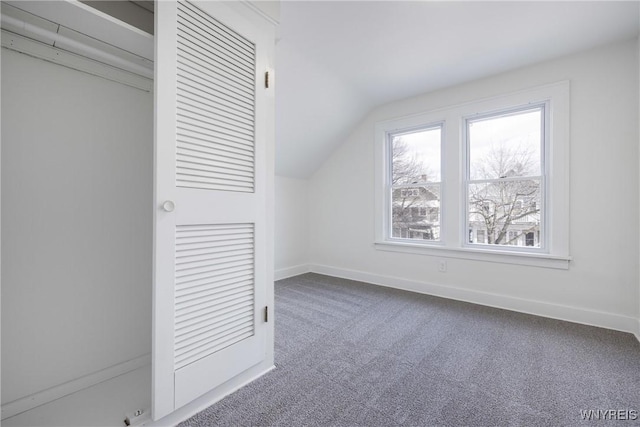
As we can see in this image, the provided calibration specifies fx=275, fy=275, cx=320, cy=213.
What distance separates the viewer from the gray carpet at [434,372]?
4.31 ft

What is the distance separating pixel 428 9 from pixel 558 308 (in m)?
2.71

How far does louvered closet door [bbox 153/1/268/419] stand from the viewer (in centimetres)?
116

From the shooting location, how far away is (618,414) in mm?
1327

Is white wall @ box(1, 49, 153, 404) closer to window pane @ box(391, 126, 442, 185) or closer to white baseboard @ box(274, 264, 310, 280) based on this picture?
white baseboard @ box(274, 264, 310, 280)

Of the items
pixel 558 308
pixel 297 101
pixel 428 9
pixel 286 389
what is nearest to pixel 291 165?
pixel 297 101

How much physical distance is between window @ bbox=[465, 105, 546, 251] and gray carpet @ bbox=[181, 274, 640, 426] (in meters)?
0.86

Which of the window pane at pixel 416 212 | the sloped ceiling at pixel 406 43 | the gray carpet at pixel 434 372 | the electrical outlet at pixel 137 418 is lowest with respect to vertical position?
the gray carpet at pixel 434 372

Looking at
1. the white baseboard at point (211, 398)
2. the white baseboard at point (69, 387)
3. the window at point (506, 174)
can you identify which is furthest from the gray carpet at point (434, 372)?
the window at point (506, 174)

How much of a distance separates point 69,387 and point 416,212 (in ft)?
10.7

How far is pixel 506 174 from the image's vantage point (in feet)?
9.09

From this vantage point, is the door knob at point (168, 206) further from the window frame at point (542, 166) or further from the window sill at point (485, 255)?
the window frame at point (542, 166)

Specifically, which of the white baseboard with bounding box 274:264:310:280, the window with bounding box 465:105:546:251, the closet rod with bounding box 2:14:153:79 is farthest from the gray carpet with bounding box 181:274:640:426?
the closet rod with bounding box 2:14:153:79

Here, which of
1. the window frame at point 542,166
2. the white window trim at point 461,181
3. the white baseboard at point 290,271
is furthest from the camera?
the white baseboard at point 290,271

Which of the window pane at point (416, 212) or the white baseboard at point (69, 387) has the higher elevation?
the window pane at point (416, 212)
